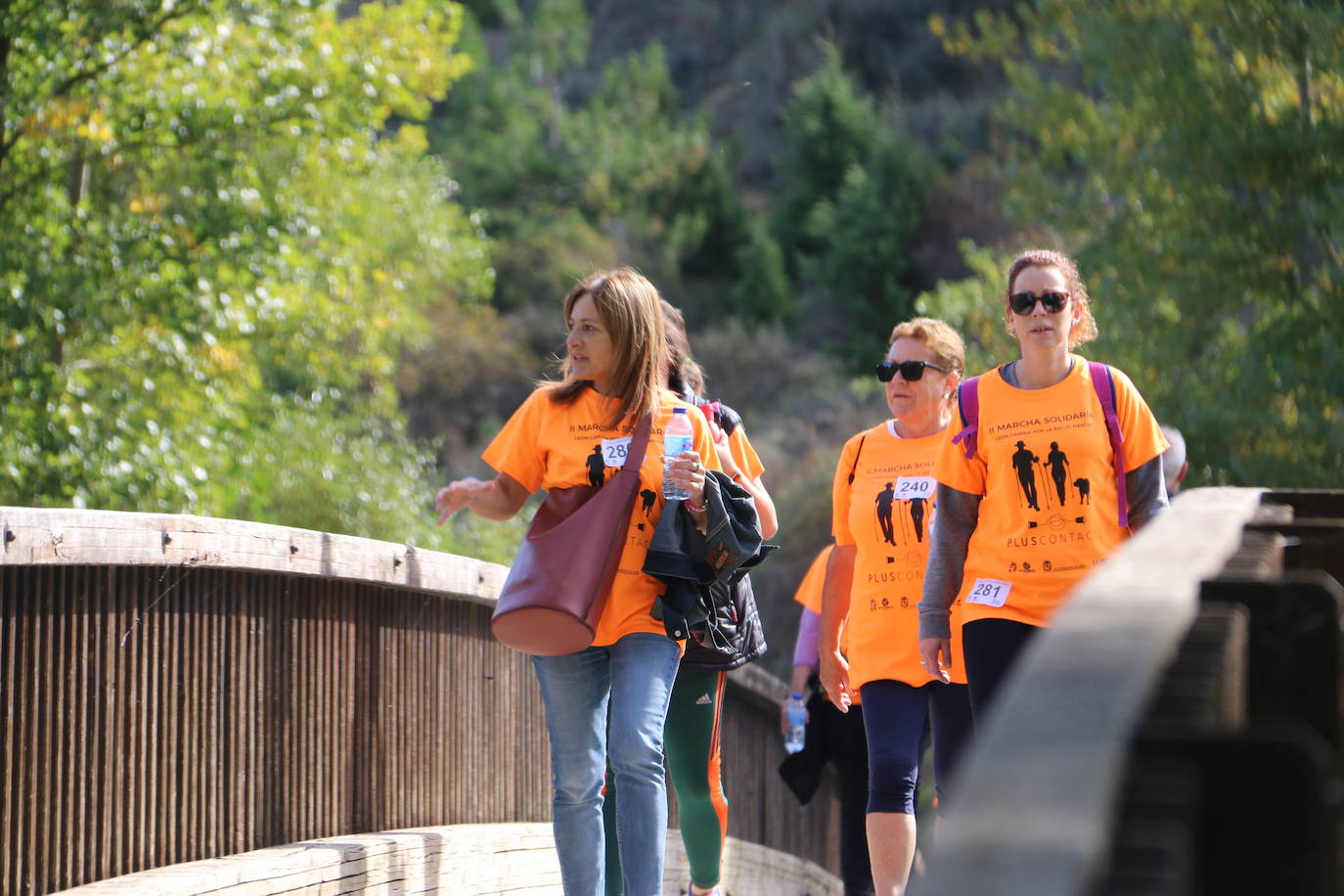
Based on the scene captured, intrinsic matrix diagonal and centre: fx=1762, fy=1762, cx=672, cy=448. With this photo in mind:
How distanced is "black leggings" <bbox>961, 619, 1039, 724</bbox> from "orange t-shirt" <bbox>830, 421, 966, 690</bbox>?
0.74 metres

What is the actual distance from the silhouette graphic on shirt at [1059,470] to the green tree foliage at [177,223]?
9.48m

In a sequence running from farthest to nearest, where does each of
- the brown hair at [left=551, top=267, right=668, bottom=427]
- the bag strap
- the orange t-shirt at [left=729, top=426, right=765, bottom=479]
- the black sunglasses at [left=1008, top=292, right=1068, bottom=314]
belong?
the bag strap, the orange t-shirt at [left=729, top=426, right=765, bottom=479], the brown hair at [left=551, top=267, right=668, bottom=427], the black sunglasses at [left=1008, top=292, right=1068, bottom=314]

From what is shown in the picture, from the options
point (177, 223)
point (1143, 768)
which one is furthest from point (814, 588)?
point (177, 223)

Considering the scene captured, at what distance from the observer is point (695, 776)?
557 cm

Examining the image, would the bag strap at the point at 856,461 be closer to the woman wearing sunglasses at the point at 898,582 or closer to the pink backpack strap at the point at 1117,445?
the woman wearing sunglasses at the point at 898,582

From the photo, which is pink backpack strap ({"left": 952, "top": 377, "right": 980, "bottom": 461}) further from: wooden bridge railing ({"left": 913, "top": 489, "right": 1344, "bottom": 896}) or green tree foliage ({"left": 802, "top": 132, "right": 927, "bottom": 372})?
green tree foliage ({"left": 802, "top": 132, "right": 927, "bottom": 372})

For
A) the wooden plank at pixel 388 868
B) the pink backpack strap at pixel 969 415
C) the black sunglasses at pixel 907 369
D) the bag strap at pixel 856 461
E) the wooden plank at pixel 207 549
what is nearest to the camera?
the wooden plank at pixel 207 549

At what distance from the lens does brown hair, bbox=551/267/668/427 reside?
5043 millimetres

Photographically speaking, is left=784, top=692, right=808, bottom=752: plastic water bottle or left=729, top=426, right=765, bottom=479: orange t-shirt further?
left=784, top=692, right=808, bottom=752: plastic water bottle

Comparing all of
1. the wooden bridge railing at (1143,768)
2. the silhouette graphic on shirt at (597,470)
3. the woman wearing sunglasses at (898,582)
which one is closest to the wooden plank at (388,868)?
the silhouette graphic on shirt at (597,470)

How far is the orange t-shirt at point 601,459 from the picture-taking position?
189 inches

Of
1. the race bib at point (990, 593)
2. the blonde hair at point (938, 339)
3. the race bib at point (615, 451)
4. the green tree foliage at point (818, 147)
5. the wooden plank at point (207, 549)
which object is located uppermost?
the green tree foliage at point (818, 147)

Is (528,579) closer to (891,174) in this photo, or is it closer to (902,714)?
(902,714)

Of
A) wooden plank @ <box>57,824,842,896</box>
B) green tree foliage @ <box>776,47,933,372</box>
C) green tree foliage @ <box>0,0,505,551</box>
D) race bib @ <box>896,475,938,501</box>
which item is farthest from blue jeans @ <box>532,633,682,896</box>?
green tree foliage @ <box>776,47,933,372</box>
